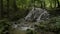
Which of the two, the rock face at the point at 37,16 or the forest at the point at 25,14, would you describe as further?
the rock face at the point at 37,16

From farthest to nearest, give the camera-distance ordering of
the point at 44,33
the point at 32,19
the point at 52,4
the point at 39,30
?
the point at 52,4, the point at 32,19, the point at 39,30, the point at 44,33

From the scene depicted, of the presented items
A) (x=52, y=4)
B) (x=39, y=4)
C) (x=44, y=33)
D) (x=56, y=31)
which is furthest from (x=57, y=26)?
(x=39, y=4)

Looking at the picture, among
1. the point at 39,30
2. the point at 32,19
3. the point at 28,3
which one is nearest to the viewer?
the point at 39,30

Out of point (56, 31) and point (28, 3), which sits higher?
point (28, 3)

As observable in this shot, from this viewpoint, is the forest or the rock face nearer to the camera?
the forest

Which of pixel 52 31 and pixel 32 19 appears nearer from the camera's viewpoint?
pixel 52 31

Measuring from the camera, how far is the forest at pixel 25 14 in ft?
31.6

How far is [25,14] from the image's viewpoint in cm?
1645

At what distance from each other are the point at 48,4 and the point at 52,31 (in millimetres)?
12400

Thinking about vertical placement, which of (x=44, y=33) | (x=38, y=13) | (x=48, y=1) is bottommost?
(x=44, y=33)

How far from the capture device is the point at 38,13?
1441 cm

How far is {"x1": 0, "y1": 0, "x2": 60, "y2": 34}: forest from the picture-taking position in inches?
379

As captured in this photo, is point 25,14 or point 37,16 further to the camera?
point 25,14

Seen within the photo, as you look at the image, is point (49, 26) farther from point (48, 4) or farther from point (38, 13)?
point (48, 4)
